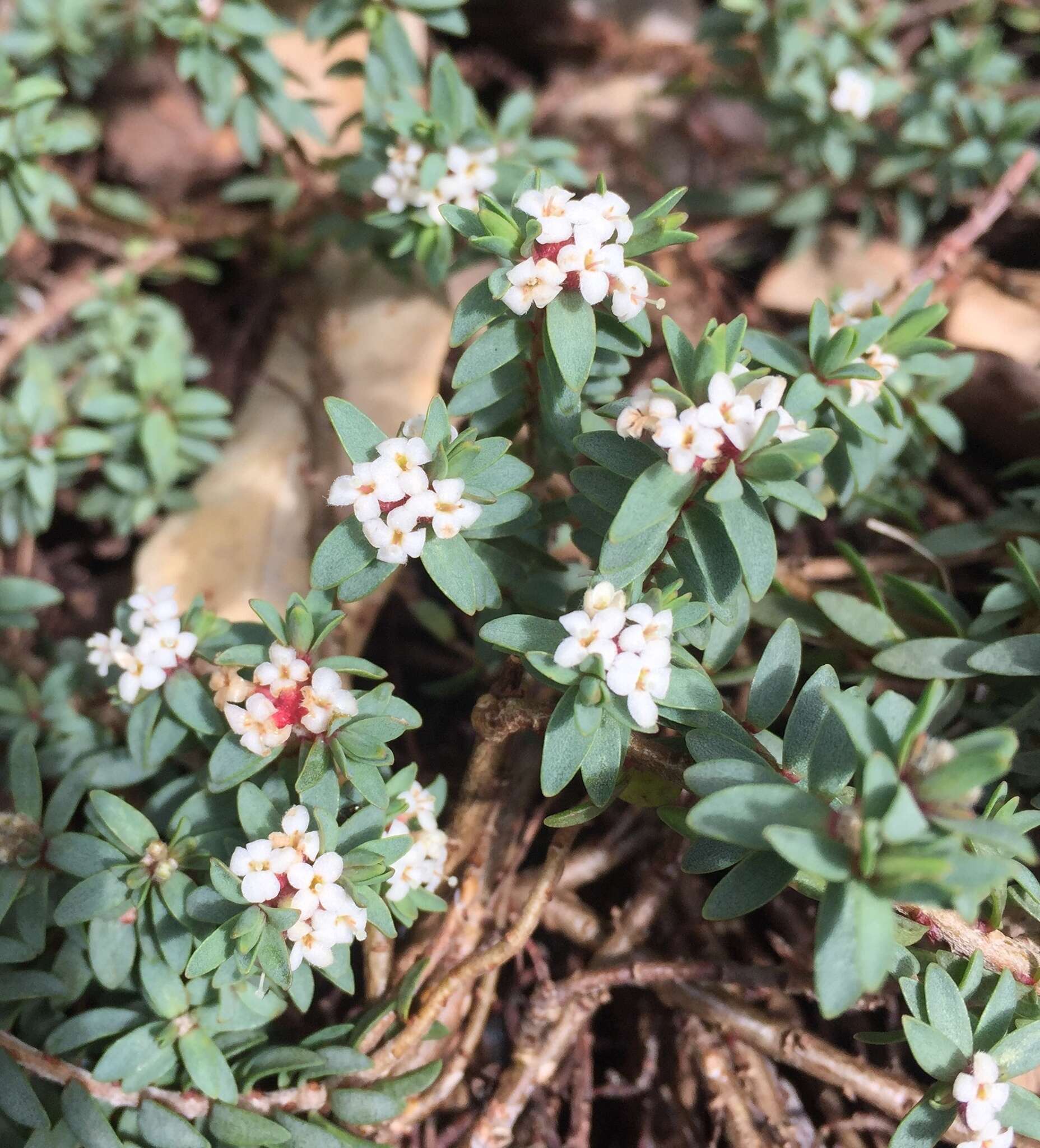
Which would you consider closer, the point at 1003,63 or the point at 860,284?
the point at 1003,63

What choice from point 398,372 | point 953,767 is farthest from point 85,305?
point 953,767

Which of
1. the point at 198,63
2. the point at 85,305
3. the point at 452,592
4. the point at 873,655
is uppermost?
the point at 198,63

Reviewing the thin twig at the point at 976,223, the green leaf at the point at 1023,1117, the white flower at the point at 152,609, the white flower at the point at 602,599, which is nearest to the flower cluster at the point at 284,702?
the white flower at the point at 152,609

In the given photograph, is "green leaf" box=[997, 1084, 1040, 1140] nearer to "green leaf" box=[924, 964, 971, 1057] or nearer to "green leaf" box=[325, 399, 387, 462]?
"green leaf" box=[924, 964, 971, 1057]

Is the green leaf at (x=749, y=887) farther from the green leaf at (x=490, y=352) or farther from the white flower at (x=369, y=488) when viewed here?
the green leaf at (x=490, y=352)

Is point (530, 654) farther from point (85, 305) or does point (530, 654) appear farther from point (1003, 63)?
point (1003, 63)

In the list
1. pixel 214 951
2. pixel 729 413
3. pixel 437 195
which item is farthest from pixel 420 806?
pixel 437 195
